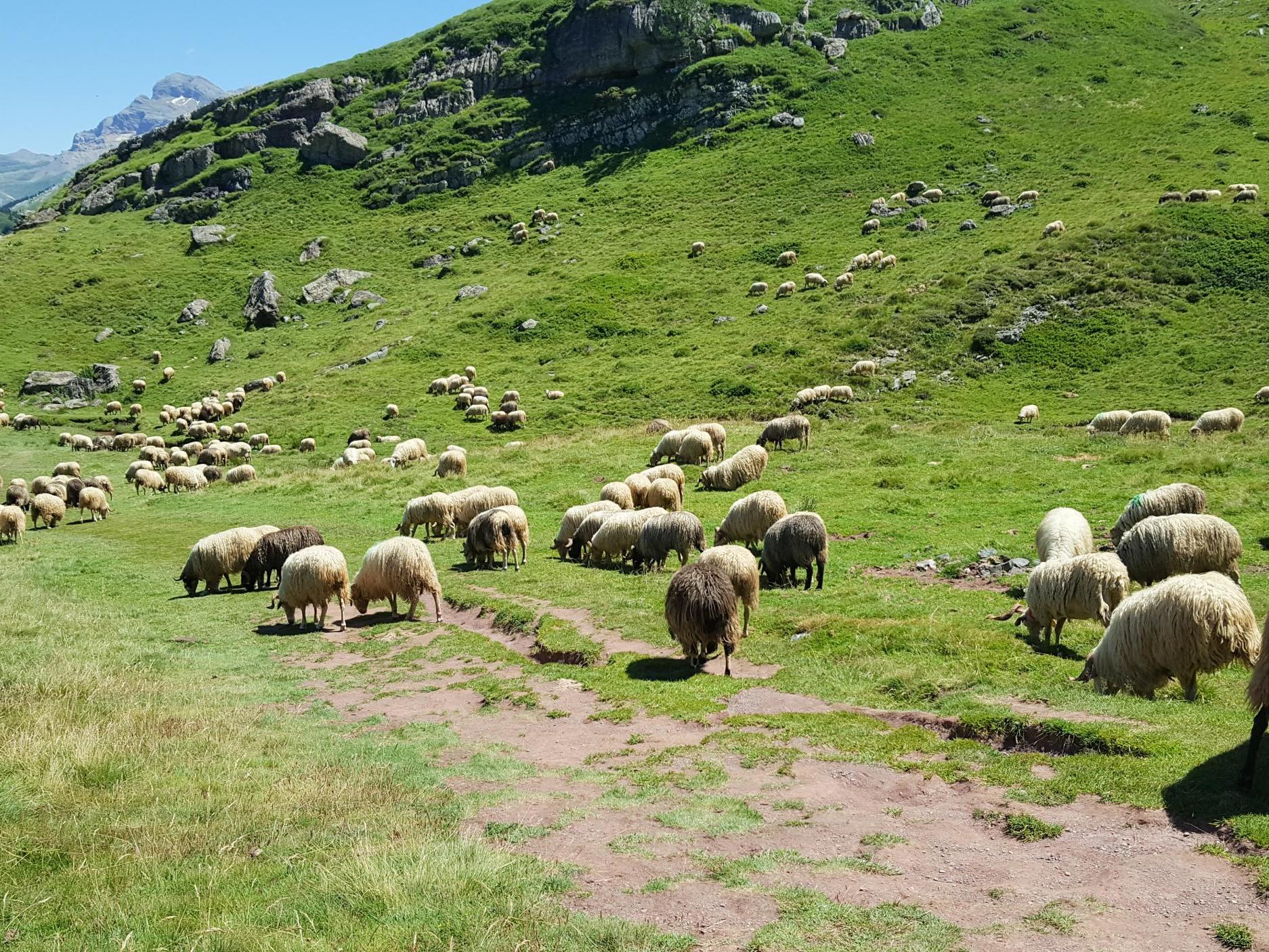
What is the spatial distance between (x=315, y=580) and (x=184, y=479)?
29.5 metres

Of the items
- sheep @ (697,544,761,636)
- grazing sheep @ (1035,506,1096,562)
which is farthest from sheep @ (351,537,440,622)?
grazing sheep @ (1035,506,1096,562)

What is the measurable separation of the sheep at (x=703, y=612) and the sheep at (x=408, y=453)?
3187cm

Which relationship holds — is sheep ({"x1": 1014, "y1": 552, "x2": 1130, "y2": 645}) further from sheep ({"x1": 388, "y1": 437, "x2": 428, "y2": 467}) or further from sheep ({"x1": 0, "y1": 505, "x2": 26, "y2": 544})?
sheep ({"x1": 0, "y1": 505, "x2": 26, "y2": 544})

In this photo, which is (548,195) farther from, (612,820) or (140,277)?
(612,820)

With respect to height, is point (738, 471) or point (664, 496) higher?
point (738, 471)

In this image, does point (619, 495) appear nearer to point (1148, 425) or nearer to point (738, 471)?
point (738, 471)

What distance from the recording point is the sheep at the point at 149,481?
1688 inches

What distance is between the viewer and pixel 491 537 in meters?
23.7

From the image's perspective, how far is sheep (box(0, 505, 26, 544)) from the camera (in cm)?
3145

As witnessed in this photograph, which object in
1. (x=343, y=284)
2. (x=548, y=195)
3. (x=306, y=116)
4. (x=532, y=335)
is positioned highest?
(x=306, y=116)

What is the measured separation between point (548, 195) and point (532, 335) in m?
38.1

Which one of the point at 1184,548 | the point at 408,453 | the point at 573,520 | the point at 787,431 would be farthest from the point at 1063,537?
the point at 408,453

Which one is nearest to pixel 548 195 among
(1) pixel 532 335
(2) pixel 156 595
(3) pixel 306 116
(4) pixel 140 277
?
(1) pixel 532 335

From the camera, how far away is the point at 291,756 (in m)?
10.2
